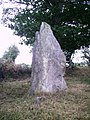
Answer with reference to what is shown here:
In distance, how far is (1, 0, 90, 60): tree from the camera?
54.1ft

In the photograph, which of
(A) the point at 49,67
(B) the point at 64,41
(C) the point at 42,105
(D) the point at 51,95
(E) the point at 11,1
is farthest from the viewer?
(E) the point at 11,1

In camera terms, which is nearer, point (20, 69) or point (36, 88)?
point (36, 88)

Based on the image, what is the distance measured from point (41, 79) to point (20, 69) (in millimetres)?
7337

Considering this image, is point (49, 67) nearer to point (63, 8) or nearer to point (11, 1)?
point (63, 8)

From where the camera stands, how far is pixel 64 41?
17.0m

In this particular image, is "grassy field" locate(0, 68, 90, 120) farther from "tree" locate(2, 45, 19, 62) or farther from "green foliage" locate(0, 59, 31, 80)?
"tree" locate(2, 45, 19, 62)

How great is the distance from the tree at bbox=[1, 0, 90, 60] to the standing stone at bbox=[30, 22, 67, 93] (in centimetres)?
442

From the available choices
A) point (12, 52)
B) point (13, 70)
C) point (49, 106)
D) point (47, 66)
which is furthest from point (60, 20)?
point (12, 52)

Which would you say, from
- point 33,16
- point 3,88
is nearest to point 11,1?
point 33,16

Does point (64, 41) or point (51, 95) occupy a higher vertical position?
point (64, 41)

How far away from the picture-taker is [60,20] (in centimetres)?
1773

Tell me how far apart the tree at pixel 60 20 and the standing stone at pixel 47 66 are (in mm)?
4415

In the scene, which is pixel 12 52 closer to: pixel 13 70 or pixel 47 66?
pixel 13 70

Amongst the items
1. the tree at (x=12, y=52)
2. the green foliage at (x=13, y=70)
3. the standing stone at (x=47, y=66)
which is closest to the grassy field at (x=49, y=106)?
the standing stone at (x=47, y=66)
